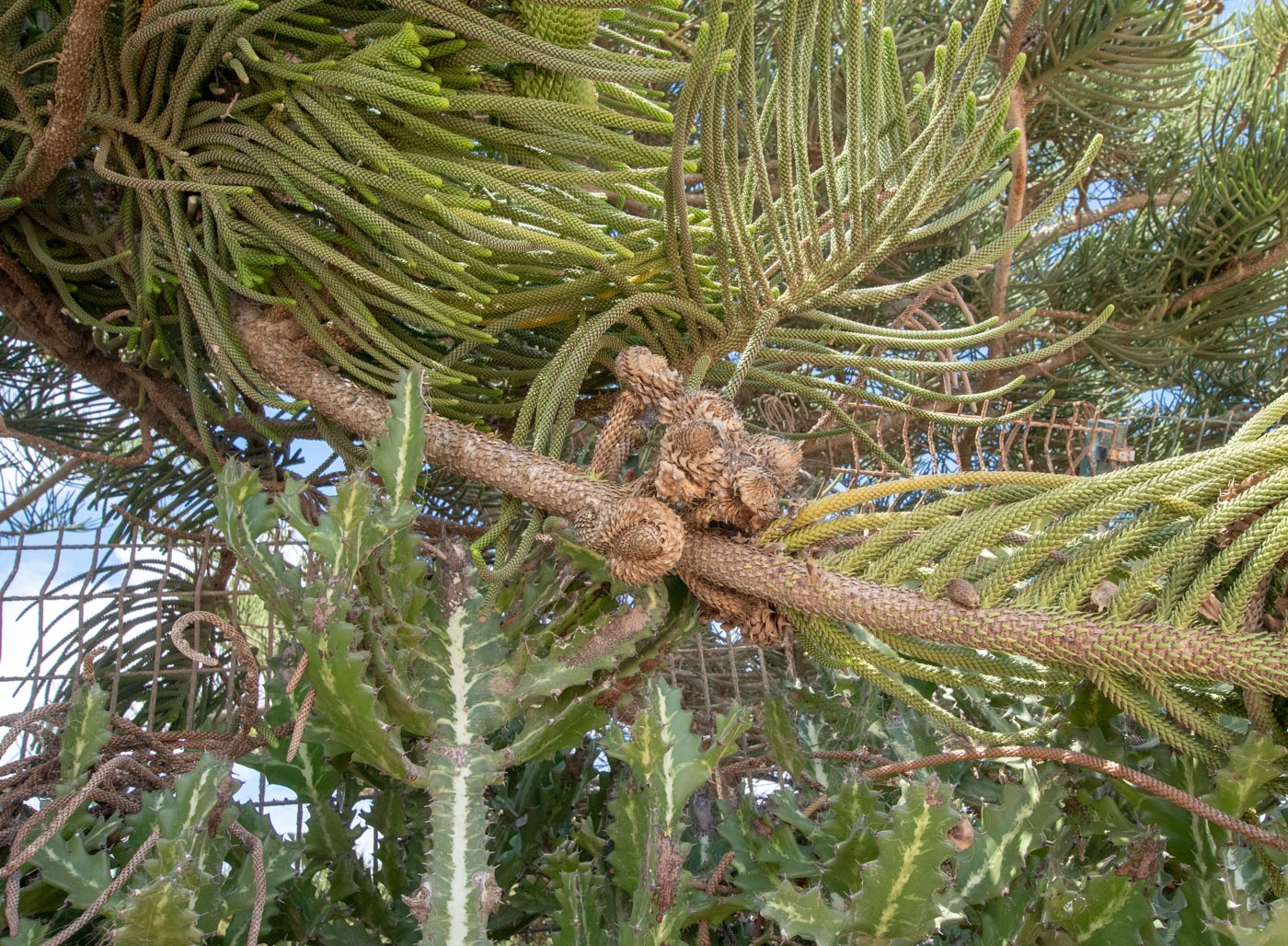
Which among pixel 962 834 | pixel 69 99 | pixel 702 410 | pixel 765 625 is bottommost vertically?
pixel 962 834

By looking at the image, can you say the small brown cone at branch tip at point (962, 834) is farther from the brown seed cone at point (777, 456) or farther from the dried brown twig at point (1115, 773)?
the brown seed cone at point (777, 456)

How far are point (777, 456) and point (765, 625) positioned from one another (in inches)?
4.4

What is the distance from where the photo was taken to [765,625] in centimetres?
65

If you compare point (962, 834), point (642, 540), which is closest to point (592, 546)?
point (642, 540)

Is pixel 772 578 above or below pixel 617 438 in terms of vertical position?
below

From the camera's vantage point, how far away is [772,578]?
2.02 feet

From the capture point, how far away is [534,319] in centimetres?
75

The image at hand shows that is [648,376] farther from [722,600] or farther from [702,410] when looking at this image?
[722,600]

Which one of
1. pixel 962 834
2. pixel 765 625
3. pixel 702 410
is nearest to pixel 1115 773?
pixel 962 834

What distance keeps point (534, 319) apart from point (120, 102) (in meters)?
0.36

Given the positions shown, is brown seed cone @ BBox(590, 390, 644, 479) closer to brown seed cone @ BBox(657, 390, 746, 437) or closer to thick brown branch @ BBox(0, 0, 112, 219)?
brown seed cone @ BBox(657, 390, 746, 437)

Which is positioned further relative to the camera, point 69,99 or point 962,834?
point 69,99

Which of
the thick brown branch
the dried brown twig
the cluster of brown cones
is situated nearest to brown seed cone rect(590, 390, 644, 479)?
the cluster of brown cones

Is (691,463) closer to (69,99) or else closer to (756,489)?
(756,489)
